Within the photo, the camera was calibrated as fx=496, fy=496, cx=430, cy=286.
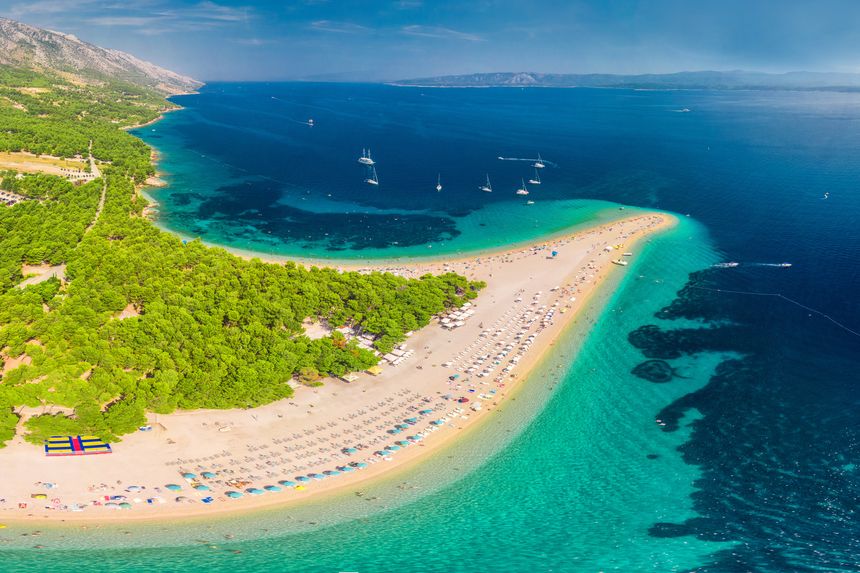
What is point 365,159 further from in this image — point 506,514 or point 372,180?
point 506,514

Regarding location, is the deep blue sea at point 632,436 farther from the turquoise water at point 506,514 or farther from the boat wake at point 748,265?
the boat wake at point 748,265

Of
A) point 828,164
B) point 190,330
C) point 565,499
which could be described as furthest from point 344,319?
point 828,164

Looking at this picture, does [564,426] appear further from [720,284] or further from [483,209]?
[483,209]

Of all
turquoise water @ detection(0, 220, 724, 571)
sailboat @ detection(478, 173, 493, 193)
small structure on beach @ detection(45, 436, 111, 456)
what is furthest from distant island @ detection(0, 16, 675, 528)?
sailboat @ detection(478, 173, 493, 193)

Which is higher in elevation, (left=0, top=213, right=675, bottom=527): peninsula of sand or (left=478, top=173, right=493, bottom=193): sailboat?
(left=478, top=173, right=493, bottom=193): sailboat

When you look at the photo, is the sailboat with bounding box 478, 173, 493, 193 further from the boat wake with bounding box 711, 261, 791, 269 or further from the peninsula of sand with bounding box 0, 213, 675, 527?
the peninsula of sand with bounding box 0, 213, 675, 527

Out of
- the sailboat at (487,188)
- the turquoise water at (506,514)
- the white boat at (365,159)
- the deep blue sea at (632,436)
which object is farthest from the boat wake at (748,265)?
the white boat at (365,159)

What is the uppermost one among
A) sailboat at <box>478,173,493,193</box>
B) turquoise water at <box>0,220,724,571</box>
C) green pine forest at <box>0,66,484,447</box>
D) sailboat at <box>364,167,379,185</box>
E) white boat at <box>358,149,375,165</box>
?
white boat at <box>358,149,375,165</box>
